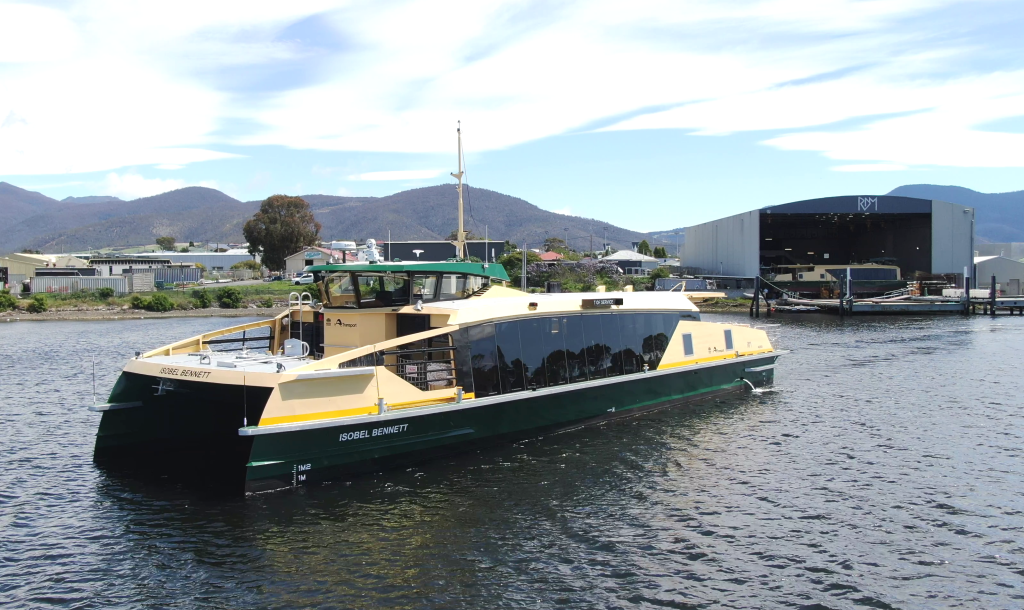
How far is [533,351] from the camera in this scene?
1562 centimetres

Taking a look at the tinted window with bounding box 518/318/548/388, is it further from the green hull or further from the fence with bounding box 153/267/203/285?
the fence with bounding box 153/267/203/285

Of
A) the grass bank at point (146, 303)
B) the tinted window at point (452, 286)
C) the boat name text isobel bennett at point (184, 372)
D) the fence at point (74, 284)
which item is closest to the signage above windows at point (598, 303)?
the tinted window at point (452, 286)

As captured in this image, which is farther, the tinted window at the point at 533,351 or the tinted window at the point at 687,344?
the tinted window at the point at 687,344

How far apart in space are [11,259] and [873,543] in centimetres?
8702

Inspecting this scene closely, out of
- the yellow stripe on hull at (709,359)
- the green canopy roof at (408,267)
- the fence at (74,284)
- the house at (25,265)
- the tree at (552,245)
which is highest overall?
the tree at (552,245)

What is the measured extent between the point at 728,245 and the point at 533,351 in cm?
5797

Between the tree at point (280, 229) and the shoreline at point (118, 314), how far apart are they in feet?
98.4

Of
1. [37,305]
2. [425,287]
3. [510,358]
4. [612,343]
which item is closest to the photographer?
[510,358]

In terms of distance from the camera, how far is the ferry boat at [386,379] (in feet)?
40.0

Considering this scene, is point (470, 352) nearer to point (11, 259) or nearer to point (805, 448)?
point (805, 448)

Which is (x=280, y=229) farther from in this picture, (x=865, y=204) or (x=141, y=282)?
(x=865, y=204)

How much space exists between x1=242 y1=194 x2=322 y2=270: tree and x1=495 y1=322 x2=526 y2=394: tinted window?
7650 cm

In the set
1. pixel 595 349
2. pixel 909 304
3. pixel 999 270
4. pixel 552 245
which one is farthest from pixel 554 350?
pixel 552 245

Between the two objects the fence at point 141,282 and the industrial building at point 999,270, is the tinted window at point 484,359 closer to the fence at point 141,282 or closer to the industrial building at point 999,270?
the fence at point 141,282
